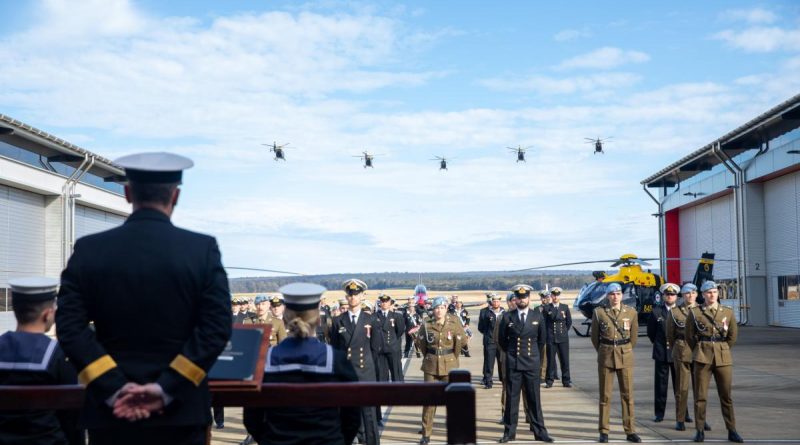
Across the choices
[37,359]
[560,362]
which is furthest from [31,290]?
[560,362]

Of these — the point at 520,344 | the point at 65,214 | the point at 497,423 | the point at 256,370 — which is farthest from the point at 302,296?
the point at 65,214

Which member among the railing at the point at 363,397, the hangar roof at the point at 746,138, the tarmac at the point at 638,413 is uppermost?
the hangar roof at the point at 746,138

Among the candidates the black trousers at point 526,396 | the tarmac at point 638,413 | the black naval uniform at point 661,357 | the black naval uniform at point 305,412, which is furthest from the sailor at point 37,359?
the black naval uniform at point 661,357

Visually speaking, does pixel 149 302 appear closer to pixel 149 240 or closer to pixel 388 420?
pixel 149 240

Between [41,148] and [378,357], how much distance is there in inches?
989

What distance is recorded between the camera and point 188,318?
315cm

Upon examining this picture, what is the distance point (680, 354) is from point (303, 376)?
28.4 ft

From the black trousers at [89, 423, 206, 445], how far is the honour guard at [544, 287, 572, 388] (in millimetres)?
14947

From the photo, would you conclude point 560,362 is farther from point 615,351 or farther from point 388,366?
point 615,351

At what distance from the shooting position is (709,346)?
10969mm

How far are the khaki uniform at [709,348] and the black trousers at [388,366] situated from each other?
4.26m

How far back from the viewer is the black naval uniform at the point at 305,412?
14.0 feet

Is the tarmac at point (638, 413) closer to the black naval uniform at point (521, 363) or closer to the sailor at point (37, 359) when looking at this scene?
the black naval uniform at point (521, 363)

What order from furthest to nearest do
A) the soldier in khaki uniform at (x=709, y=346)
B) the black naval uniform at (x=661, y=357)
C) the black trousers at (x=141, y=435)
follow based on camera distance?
the black naval uniform at (x=661, y=357), the soldier in khaki uniform at (x=709, y=346), the black trousers at (x=141, y=435)
